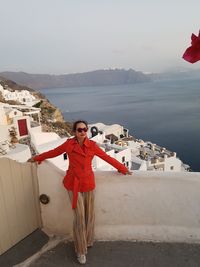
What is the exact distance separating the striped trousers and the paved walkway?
17cm

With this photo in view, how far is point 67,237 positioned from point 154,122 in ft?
244

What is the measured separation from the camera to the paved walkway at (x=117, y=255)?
3.01 m

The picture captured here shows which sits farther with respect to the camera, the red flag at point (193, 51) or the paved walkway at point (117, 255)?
the paved walkway at point (117, 255)

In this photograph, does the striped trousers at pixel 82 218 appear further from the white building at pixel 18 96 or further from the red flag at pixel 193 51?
the white building at pixel 18 96

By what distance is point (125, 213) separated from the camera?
3.37 m

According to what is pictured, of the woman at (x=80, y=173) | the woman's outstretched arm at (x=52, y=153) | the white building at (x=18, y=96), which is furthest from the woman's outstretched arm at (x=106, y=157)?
the white building at (x=18, y=96)

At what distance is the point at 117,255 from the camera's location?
314 cm

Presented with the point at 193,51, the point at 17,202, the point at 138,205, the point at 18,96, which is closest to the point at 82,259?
the point at 138,205

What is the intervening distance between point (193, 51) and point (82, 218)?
224 cm

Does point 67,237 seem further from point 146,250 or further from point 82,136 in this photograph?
point 82,136

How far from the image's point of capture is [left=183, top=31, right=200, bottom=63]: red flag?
1280 mm

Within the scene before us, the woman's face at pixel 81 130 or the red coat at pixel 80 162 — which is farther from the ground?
the woman's face at pixel 81 130

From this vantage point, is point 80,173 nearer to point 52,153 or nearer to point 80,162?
point 80,162

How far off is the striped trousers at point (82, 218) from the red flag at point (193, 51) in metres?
2.08
